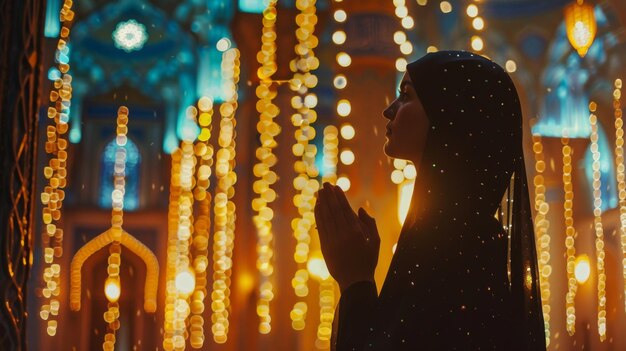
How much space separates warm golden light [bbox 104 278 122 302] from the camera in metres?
8.82

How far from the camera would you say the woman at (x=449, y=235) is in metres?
0.95

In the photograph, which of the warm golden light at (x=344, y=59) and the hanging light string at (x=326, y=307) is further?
the hanging light string at (x=326, y=307)

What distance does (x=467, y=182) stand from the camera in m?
1.01

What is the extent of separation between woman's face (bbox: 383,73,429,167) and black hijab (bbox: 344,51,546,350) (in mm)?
14

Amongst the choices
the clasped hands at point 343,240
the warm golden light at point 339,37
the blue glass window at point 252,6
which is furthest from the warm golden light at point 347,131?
the clasped hands at point 343,240

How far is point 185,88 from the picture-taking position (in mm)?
9469

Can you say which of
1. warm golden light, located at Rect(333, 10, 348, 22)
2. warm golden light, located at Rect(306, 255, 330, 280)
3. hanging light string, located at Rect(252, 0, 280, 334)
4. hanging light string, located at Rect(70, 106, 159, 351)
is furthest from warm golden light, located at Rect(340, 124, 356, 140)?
hanging light string, located at Rect(70, 106, 159, 351)

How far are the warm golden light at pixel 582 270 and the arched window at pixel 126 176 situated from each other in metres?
4.63

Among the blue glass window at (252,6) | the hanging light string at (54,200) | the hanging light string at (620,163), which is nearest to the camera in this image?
the hanging light string at (620,163)

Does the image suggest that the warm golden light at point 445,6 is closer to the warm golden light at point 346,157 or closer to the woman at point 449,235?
the warm golden light at point 346,157

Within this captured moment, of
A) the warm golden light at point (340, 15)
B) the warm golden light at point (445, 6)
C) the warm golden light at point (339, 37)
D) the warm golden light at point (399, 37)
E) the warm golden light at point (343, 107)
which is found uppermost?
the warm golden light at point (445, 6)

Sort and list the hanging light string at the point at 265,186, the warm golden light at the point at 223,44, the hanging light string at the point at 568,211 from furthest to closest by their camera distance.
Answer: the warm golden light at the point at 223,44, the hanging light string at the point at 568,211, the hanging light string at the point at 265,186

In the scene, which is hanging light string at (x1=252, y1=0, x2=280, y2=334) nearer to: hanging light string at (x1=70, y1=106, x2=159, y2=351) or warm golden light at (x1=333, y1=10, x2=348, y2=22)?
warm golden light at (x1=333, y1=10, x2=348, y2=22)

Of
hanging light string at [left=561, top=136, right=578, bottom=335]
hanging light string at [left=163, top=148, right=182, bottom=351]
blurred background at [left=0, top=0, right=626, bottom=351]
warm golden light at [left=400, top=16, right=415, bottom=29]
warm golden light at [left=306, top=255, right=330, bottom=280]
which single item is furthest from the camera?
hanging light string at [left=163, top=148, right=182, bottom=351]
